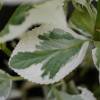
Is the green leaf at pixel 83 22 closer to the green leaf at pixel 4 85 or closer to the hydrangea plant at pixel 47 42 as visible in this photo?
the hydrangea plant at pixel 47 42

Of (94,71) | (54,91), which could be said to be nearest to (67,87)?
(54,91)

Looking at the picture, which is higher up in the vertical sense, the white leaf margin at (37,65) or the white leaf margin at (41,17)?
the white leaf margin at (41,17)

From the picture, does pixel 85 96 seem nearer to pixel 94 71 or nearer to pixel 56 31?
pixel 56 31

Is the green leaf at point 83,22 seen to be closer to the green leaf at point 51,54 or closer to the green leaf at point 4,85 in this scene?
the green leaf at point 51,54

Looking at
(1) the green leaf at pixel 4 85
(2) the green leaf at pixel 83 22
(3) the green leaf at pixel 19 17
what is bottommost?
(1) the green leaf at pixel 4 85

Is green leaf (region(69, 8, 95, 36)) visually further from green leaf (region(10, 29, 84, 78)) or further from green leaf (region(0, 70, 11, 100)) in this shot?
green leaf (region(0, 70, 11, 100))

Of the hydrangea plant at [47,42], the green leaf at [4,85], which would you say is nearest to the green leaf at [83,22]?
the hydrangea plant at [47,42]

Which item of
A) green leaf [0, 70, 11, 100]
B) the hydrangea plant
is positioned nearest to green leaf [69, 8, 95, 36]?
the hydrangea plant
